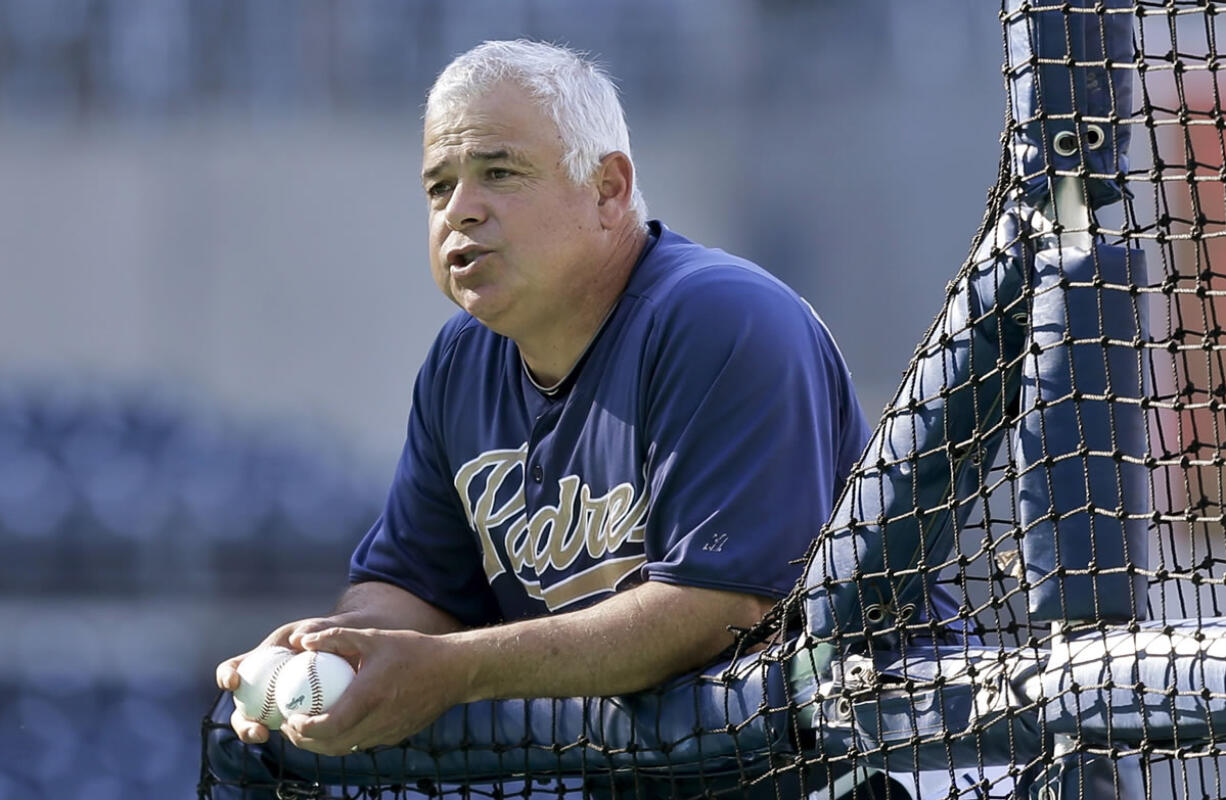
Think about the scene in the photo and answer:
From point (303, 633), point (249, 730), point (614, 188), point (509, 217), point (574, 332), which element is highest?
point (614, 188)

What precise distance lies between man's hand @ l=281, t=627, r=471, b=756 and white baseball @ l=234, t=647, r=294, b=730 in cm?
3

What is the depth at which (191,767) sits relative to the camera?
6.95 meters

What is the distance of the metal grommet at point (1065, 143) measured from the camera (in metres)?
1.78

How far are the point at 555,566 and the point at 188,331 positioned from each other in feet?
20.2

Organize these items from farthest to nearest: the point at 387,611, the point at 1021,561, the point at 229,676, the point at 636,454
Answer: the point at 387,611 → the point at 636,454 → the point at 229,676 → the point at 1021,561

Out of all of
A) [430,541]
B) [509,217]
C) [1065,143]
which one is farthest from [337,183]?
[1065,143]

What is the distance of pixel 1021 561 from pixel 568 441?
2.56 feet

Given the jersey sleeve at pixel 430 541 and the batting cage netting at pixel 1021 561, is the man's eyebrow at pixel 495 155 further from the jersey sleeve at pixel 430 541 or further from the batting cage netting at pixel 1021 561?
the batting cage netting at pixel 1021 561

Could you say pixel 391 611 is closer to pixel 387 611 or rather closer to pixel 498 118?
pixel 387 611

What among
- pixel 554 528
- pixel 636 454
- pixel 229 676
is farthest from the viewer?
pixel 554 528

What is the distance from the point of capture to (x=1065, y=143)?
5.84ft

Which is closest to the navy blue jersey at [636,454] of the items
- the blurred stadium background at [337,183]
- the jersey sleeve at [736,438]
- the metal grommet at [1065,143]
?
the jersey sleeve at [736,438]

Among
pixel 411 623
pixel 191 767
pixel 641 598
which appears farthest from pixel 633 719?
pixel 191 767

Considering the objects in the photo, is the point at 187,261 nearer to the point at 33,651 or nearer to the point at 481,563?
the point at 33,651
